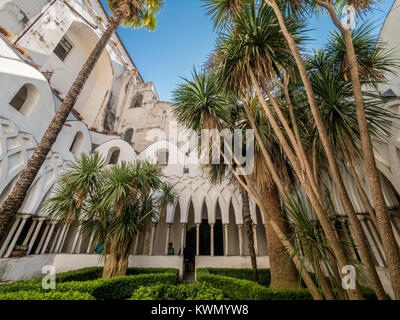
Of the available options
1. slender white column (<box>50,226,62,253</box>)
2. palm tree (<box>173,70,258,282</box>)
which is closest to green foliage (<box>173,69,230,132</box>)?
palm tree (<box>173,70,258,282</box>)

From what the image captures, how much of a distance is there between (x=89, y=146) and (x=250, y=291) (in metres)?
11.2

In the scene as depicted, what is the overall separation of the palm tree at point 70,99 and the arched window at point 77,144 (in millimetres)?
5472

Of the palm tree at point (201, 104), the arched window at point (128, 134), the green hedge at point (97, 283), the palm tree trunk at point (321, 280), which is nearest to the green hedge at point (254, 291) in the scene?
the palm tree trunk at point (321, 280)

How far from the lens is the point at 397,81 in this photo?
5.22 m

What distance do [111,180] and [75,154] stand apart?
5835mm

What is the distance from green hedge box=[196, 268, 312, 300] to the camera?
3.68 m

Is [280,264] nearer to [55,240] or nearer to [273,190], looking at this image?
Result: [273,190]

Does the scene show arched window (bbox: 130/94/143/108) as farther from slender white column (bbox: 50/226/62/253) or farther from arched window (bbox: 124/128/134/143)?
slender white column (bbox: 50/226/62/253)

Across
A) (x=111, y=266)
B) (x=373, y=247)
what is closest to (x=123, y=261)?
(x=111, y=266)

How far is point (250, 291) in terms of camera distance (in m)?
4.06

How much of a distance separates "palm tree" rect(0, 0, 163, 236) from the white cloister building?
2.94m

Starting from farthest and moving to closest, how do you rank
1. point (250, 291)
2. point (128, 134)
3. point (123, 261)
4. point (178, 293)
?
point (128, 134) → point (123, 261) → point (250, 291) → point (178, 293)

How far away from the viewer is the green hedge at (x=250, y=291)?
3.68m
